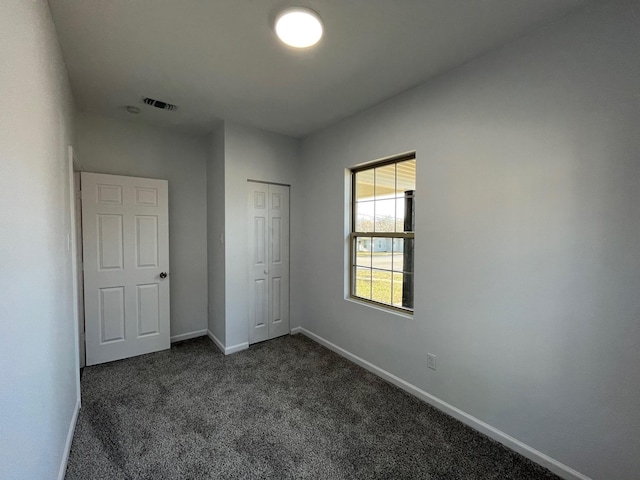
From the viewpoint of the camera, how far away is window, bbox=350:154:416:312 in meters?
2.61

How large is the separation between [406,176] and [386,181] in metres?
0.24

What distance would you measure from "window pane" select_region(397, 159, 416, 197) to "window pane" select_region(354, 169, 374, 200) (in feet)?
1.13

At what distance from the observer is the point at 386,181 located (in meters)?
2.79

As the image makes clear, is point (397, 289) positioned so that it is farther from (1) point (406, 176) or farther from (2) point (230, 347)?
(2) point (230, 347)

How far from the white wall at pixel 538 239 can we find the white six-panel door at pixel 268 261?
162 centimetres

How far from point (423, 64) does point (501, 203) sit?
3.73ft

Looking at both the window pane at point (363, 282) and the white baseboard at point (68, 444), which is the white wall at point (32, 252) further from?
the window pane at point (363, 282)

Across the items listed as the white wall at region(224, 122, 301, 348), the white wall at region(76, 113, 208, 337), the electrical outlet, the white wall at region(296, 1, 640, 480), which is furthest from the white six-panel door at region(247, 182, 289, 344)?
the electrical outlet

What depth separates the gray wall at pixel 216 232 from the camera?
320 centimetres

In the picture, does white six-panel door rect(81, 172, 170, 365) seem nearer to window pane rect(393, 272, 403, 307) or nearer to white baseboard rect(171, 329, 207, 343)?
white baseboard rect(171, 329, 207, 343)

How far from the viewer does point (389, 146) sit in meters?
2.57

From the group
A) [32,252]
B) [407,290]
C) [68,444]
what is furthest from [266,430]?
[32,252]


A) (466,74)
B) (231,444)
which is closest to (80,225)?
(231,444)

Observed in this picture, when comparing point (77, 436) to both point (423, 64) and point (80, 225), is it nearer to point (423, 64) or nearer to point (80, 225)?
Result: point (80, 225)
